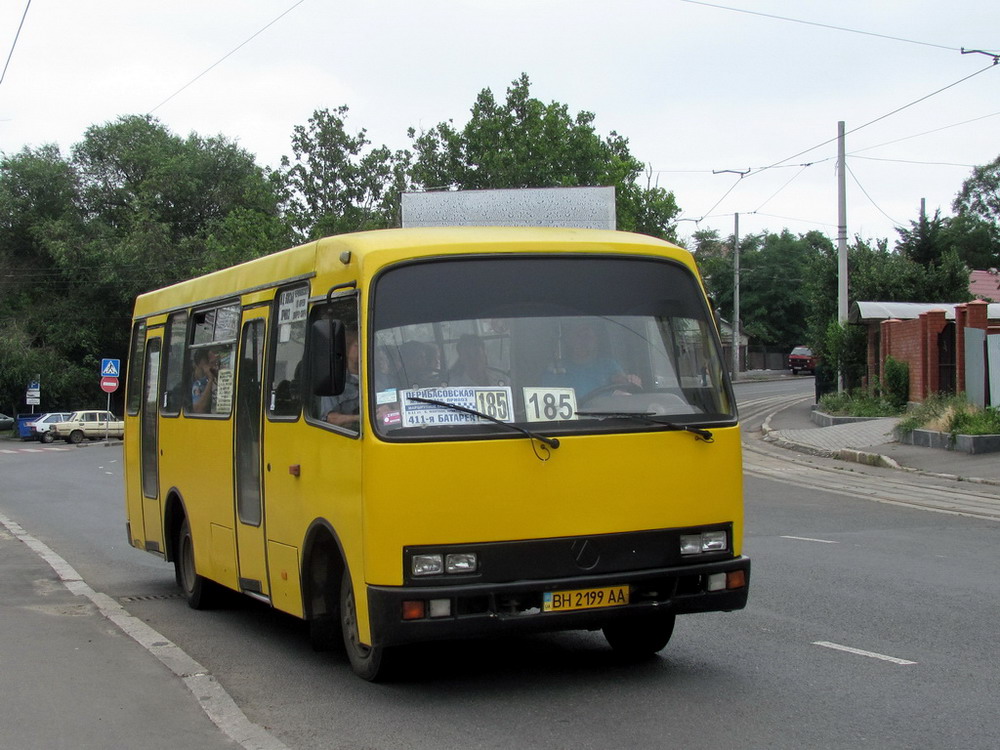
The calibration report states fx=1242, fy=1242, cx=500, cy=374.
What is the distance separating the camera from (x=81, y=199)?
6650 cm

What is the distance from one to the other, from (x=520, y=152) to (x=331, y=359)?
52.5 meters

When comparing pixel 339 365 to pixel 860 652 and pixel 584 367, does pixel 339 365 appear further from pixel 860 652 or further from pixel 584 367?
pixel 860 652

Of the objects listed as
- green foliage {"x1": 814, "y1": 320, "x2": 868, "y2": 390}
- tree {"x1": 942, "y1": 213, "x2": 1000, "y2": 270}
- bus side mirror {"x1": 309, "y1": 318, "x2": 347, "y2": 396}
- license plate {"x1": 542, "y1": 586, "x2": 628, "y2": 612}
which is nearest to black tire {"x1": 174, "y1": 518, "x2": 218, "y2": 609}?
bus side mirror {"x1": 309, "y1": 318, "x2": 347, "y2": 396}

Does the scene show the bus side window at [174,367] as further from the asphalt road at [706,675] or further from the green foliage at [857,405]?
the green foliage at [857,405]

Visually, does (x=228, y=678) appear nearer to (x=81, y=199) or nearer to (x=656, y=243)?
(x=656, y=243)

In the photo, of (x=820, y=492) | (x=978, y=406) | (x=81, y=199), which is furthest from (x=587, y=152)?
(x=820, y=492)

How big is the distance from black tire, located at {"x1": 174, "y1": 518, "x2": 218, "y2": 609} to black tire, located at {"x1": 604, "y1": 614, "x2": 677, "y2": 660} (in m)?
3.82

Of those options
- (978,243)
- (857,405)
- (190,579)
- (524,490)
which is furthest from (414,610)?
(978,243)

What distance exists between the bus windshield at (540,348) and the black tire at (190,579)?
4.19 m

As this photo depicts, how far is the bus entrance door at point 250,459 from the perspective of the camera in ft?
25.9

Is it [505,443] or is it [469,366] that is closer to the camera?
Answer: [505,443]

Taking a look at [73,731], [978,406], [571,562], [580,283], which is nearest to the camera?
[73,731]

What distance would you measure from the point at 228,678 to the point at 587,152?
5230 cm

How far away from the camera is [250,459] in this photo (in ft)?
26.4
